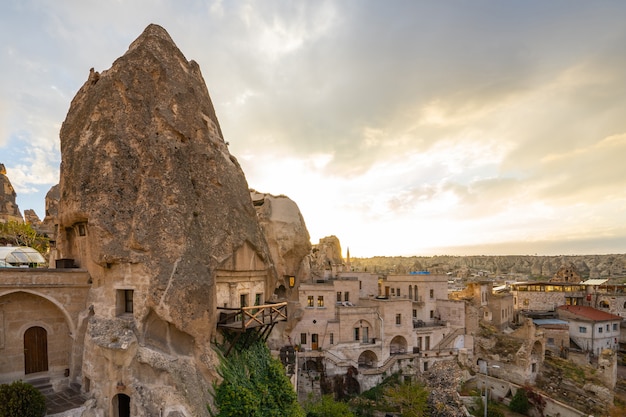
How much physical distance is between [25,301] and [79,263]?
10.5 feet

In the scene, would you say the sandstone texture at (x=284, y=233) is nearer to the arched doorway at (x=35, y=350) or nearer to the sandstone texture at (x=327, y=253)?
the arched doorway at (x=35, y=350)

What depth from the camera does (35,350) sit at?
67.6ft

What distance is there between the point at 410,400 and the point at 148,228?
29.8m

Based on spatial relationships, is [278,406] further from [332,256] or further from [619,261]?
[619,261]

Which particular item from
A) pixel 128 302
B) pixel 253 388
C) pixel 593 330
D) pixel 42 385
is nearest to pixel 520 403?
pixel 593 330

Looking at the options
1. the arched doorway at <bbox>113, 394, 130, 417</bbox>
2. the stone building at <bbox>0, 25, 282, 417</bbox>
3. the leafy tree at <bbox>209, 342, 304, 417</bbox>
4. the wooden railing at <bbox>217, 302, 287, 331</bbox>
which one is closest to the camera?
the stone building at <bbox>0, 25, 282, 417</bbox>

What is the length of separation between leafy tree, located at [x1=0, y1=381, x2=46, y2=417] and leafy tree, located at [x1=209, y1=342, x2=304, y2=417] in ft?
26.6

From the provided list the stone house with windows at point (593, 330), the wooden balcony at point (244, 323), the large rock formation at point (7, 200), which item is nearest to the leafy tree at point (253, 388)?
the wooden balcony at point (244, 323)

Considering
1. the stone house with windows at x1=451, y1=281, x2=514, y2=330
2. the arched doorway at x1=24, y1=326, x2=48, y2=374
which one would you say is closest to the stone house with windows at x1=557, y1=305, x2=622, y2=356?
the stone house with windows at x1=451, y1=281, x2=514, y2=330

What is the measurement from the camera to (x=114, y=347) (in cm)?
1739

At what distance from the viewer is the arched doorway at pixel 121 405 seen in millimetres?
18109

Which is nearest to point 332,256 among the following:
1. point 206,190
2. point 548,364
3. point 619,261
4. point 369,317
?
point 369,317

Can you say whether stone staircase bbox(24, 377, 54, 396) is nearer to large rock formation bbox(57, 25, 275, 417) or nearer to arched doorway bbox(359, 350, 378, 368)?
large rock formation bbox(57, 25, 275, 417)

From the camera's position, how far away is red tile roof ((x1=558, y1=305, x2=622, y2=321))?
58484mm
